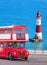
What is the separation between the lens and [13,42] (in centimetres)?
2908

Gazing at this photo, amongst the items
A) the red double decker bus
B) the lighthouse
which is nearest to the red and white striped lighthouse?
the lighthouse

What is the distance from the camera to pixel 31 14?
4175cm

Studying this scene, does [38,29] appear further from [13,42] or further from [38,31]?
[13,42]

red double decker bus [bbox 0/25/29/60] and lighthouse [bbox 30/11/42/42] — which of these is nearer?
red double decker bus [bbox 0/25/29/60]

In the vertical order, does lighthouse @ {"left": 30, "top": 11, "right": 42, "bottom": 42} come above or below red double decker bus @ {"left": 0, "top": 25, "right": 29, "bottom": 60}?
above

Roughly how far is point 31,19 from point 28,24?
2.53 feet

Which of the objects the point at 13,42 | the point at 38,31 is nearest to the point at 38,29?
the point at 38,31

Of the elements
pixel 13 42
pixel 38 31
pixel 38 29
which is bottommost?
pixel 13 42

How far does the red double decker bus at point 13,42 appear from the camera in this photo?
93.5ft

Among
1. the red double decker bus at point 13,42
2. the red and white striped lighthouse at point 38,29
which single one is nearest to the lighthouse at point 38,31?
the red and white striped lighthouse at point 38,29

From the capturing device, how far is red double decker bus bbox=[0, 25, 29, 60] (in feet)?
93.5

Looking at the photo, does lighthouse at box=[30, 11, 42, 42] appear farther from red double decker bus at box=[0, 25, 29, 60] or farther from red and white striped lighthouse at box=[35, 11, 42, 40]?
red double decker bus at box=[0, 25, 29, 60]

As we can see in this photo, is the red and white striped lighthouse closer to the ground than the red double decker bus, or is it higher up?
higher up

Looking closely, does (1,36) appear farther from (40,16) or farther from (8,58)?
(40,16)
